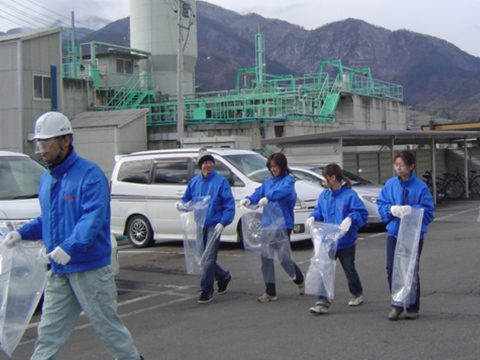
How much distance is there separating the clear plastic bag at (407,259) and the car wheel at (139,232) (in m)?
7.92

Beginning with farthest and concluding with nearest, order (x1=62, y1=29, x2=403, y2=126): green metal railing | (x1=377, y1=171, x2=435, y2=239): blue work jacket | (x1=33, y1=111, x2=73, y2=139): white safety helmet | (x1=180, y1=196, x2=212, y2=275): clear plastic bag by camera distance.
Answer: (x1=62, y1=29, x2=403, y2=126): green metal railing → (x1=180, y1=196, x2=212, y2=275): clear plastic bag → (x1=377, y1=171, x2=435, y2=239): blue work jacket → (x1=33, y1=111, x2=73, y2=139): white safety helmet

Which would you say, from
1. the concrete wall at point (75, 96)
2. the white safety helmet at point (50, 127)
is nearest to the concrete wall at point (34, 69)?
the concrete wall at point (75, 96)

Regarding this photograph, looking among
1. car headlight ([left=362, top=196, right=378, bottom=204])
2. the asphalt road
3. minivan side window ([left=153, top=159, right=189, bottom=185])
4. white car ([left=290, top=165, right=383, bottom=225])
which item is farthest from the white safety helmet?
car headlight ([left=362, top=196, right=378, bottom=204])

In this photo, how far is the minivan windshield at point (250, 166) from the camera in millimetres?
12844

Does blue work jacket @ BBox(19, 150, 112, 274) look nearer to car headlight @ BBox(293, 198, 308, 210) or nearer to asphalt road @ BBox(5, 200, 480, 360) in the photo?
asphalt road @ BBox(5, 200, 480, 360)

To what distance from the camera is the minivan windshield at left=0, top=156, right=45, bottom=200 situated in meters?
8.97

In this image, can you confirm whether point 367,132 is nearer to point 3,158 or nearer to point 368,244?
point 368,244


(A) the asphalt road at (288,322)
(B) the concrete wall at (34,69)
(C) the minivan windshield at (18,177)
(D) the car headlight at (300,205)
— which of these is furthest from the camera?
(B) the concrete wall at (34,69)

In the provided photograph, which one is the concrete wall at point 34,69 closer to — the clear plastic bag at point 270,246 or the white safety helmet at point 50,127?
the clear plastic bag at point 270,246

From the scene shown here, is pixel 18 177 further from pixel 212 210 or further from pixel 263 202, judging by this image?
pixel 263 202

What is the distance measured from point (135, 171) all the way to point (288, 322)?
786 centimetres

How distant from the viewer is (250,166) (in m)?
13.1

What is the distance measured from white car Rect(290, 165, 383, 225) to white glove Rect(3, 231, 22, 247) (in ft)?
33.2

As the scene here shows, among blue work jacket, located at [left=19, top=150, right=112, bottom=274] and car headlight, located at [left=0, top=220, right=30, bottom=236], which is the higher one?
blue work jacket, located at [left=19, top=150, right=112, bottom=274]
